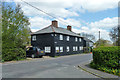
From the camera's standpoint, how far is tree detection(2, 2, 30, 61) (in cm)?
1634

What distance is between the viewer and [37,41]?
30.1 m

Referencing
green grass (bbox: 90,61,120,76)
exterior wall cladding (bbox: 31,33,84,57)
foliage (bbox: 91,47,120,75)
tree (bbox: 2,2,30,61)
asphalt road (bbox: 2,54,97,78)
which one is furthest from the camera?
exterior wall cladding (bbox: 31,33,84,57)

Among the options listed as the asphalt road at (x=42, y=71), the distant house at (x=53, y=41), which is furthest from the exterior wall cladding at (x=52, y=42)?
the asphalt road at (x=42, y=71)

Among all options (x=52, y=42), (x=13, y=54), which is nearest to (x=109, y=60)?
(x=13, y=54)

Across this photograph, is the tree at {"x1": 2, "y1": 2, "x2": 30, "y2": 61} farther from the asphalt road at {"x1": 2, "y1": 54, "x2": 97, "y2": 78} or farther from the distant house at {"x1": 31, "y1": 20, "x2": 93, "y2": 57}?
the distant house at {"x1": 31, "y1": 20, "x2": 93, "y2": 57}

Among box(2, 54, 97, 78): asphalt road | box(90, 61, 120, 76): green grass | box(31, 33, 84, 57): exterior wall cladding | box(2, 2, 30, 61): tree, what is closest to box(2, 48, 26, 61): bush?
box(2, 2, 30, 61): tree

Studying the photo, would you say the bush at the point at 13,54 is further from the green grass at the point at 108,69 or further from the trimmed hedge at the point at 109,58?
the trimmed hedge at the point at 109,58

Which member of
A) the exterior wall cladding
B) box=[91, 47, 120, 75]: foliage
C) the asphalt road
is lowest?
the asphalt road

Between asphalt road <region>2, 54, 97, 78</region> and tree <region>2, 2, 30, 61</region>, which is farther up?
tree <region>2, 2, 30, 61</region>

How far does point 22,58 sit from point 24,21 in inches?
207

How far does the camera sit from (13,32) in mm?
17078

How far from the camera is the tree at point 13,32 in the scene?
16.3 m

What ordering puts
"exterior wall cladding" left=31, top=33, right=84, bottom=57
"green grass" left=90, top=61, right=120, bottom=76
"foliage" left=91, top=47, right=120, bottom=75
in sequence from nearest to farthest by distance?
"green grass" left=90, top=61, right=120, bottom=76 → "foliage" left=91, top=47, right=120, bottom=75 → "exterior wall cladding" left=31, top=33, right=84, bottom=57

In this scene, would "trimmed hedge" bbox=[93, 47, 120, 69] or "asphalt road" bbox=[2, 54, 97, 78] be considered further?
"trimmed hedge" bbox=[93, 47, 120, 69]
